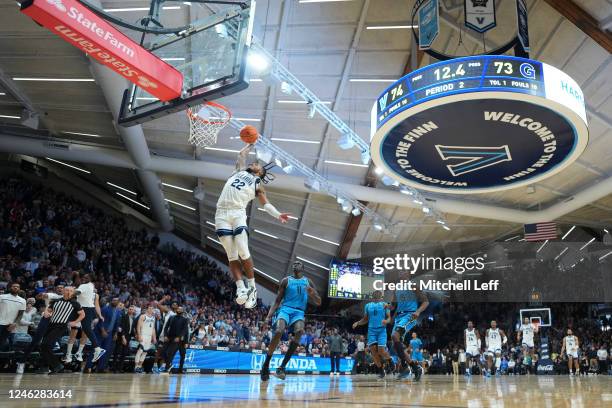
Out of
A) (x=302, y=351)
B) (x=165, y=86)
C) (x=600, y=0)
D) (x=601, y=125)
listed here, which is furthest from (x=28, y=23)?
(x=601, y=125)

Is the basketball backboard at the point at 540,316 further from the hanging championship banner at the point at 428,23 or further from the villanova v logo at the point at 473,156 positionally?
the hanging championship banner at the point at 428,23

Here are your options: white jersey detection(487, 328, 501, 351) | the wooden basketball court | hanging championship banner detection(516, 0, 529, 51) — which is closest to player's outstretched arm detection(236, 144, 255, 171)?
the wooden basketball court

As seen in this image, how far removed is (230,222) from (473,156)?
6.87 meters

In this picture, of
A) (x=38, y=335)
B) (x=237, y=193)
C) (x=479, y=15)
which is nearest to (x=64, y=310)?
(x=38, y=335)

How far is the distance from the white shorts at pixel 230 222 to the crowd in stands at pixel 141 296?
5.36 meters

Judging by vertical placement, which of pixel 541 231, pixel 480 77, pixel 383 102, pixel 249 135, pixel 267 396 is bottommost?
pixel 267 396

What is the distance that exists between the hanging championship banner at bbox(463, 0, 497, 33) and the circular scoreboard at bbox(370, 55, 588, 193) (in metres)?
2.12

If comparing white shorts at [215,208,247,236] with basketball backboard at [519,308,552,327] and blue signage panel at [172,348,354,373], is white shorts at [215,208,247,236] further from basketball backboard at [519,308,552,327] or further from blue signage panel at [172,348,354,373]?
basketball backboard at [519,308,552,327]

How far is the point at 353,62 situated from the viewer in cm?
1345

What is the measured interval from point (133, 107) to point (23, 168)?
20.5 meters

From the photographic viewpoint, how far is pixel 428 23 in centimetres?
944

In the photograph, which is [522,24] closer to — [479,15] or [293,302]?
[479,15]

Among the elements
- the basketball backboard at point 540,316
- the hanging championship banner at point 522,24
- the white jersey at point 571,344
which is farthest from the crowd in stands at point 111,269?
the basketball backboard at point 540,316

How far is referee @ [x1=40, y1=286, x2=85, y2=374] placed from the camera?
23.4ft
